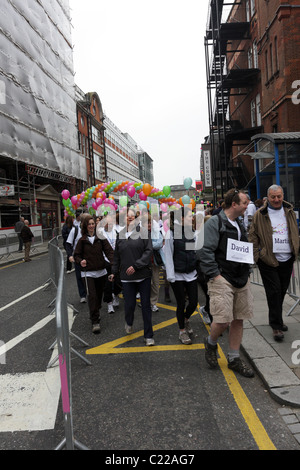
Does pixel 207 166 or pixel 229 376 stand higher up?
pixel 207 166

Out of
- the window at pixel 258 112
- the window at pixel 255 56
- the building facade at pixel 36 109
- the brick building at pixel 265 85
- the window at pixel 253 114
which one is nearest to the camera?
the brick building at pixel 265 85

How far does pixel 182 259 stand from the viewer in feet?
14.4

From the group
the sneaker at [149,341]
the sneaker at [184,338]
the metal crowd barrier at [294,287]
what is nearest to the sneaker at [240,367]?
the sneaker at [184,338]

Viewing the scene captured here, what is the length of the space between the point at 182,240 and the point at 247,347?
151 centimetres

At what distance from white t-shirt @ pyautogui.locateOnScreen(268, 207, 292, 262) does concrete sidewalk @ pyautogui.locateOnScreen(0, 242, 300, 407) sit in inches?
39.6

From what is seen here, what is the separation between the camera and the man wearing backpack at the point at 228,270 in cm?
345

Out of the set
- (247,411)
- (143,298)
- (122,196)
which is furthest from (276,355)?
(122,196)

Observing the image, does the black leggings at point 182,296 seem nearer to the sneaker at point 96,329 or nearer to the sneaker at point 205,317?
the sneaker at point 205,317

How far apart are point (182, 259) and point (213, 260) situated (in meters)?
0.95

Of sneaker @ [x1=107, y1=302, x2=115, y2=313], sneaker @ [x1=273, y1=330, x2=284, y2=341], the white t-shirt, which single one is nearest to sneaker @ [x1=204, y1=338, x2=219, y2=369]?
sneaker @ [x1=273, y1=330, x2=284, y2=341]

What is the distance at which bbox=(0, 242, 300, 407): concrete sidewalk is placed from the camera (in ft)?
10.2

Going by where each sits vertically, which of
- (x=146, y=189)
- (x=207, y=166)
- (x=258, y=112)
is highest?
(x=258, y=112)

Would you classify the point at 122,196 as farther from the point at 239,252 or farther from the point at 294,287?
the point at 239,252

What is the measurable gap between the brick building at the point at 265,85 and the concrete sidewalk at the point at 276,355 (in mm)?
6684
